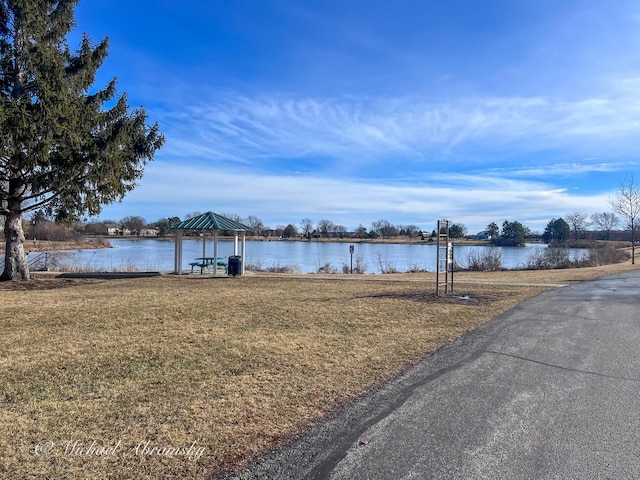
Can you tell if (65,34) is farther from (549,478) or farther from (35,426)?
(549,478)

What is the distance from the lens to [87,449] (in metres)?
2.96

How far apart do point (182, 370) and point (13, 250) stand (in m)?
12.6

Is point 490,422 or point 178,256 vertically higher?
point 178,256

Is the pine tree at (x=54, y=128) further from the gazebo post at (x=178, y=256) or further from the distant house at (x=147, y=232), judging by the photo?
the distant house at (x=147, y=232)

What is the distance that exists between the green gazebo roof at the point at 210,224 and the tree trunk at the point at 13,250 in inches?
219

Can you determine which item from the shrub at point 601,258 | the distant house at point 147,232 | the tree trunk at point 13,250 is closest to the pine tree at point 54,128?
the tree trunk at point 13,250

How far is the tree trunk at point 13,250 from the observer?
13906mm

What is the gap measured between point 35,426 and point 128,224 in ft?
319

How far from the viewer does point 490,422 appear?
3.55 metres

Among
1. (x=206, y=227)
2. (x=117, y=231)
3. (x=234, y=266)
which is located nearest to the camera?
(x=234, y=266)

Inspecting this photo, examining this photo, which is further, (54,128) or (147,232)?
(147,232)

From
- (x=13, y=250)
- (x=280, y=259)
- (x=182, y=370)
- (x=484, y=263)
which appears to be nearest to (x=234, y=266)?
(x=13, y=250)

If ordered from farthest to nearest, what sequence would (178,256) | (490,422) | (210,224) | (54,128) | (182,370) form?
(178,256), (210,224), (54,128), (182,370), (490,422)

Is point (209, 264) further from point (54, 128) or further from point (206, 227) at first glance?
point (54, 128)
